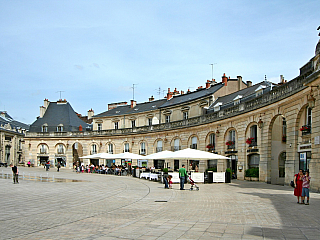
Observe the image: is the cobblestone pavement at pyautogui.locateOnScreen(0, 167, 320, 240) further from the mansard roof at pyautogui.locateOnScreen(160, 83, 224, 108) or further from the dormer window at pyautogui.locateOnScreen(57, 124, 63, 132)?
the dormer window at pyautogui.locateOnScreen(57, 124, 63, 132)

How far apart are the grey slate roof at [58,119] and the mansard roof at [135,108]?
6.37 meters

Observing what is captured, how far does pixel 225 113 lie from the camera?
31734 mm

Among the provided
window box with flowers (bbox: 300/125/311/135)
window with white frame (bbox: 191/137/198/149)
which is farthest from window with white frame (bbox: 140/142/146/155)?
window box with flowers (bbox: 300/125/311/135)

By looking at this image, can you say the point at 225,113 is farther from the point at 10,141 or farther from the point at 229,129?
the point at 10,141

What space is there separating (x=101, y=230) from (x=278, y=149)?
1936 cm

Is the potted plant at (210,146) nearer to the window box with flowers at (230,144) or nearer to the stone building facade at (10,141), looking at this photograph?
the window box with flowers at (230,144)

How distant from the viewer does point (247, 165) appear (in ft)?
Answer: 90.9

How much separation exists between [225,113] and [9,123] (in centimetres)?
5686

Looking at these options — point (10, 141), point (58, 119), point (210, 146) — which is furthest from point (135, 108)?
point (10, 141)

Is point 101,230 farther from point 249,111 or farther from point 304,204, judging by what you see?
point 249,111

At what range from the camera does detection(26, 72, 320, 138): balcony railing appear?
20.8 meters

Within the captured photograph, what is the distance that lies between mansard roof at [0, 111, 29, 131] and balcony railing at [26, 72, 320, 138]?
1525 centimetres

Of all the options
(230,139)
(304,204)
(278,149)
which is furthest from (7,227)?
(230,139)

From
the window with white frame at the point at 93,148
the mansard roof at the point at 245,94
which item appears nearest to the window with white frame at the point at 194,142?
the mansard roof at the point at 245,94
